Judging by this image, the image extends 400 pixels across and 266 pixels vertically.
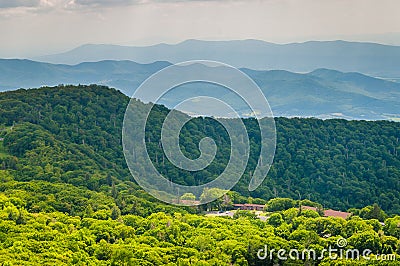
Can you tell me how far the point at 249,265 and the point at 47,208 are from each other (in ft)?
50.6

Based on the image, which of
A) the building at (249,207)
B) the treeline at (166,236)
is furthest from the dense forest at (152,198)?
the building at (249,207)

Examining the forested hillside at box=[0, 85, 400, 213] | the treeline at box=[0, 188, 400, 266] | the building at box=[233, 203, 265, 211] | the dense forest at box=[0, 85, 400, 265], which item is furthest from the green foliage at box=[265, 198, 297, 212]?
the forested hillside at box=[0, 85, 400, 213]

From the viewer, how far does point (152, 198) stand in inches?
1823

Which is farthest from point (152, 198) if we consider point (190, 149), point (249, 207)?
point (190, 149)

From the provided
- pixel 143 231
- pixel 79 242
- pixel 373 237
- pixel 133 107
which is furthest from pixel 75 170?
pixel 373 237

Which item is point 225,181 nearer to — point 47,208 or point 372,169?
point 47,208

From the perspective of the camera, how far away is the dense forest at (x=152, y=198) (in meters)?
33.3

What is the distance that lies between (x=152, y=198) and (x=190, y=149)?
1151 cm

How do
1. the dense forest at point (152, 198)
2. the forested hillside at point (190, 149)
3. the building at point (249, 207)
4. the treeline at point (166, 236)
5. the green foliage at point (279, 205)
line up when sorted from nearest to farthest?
the treeline at point (166, 236) < the dense forest at point (152, 198) < the green foliage at point (279, 205) < the building at point (249, 207) < the forested hillside at point (190, 149)

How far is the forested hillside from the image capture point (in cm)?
5412

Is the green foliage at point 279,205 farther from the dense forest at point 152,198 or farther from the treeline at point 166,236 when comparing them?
the treeline at point 166,236

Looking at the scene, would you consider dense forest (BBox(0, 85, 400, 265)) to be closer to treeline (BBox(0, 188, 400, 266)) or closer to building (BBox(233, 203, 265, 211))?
treeline (BBox(0, 188, 400, 266))

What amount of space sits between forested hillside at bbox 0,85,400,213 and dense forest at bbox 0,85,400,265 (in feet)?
0.44

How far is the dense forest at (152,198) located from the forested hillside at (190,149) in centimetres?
14
